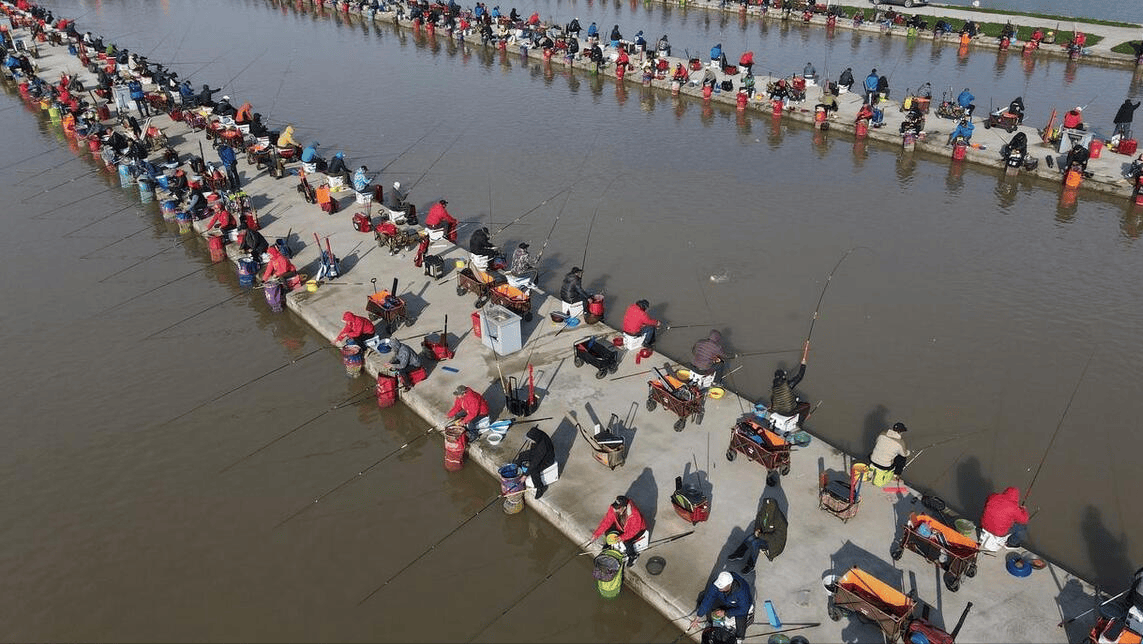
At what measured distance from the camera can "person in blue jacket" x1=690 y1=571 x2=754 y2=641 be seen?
9500mm

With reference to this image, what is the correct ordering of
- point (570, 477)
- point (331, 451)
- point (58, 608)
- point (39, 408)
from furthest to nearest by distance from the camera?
point (39, 408) < point (331, 451) < point (570, 477) < point (58, 608)

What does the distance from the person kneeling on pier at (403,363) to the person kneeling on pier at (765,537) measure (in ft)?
24.4

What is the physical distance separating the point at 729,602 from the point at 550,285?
1144 centimetres

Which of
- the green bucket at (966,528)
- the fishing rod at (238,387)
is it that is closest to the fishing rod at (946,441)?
the green bucket at (966,528)

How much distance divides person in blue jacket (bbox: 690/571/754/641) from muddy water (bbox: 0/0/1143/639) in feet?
3.56

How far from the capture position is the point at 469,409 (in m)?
13.3

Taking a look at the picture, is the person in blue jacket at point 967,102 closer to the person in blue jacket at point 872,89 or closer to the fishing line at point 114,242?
the person in blue jacket at point 872,89

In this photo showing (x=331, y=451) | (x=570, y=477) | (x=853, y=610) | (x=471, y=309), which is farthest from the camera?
(x=471, y=309)

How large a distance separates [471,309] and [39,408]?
31.0ft

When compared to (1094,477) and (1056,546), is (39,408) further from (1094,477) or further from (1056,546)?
(1094,477)

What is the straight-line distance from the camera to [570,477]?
41.3 ft

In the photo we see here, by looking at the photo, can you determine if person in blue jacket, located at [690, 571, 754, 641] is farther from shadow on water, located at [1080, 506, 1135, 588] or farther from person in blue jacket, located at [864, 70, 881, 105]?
person in blue jacket, located at [864, 70, 881, 105]

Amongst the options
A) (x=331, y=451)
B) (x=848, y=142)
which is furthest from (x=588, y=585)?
(x=848, y=142)

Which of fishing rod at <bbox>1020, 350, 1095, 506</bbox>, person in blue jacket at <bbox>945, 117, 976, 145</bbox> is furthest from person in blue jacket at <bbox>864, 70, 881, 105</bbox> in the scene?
fishing rod at <bbox>1020, 350, 1095, 506</bbox>
